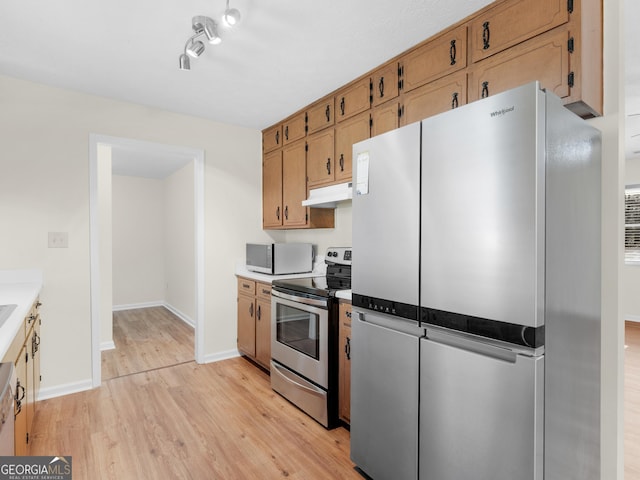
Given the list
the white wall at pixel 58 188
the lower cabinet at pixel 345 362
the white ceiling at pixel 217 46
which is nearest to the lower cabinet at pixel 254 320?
the lower cabinet at pixel 345 362

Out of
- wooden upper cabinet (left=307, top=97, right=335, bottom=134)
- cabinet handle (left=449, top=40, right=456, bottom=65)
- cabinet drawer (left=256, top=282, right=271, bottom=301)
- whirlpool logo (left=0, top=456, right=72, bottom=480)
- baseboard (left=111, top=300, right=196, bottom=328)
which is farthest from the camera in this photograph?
baseboard (left=111, top=300, right=196, bottom=328)

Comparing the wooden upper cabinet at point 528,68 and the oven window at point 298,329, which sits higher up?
the wooden upper cabinet at point 528,68

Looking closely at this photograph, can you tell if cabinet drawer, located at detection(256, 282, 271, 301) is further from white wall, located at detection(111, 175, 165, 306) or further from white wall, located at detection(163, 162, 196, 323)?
white wall, located at detection(111, 175, 165, 306)

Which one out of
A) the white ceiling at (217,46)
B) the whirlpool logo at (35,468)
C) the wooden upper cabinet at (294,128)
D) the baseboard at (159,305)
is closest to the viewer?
the whirlpool logo at (35,468)

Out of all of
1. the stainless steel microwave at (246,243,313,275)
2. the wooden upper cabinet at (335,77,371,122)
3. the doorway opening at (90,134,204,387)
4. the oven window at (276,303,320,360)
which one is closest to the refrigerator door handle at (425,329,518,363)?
the oven window at (276,303,320,360)

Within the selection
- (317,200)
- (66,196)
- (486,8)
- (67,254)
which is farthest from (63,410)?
(486,8)

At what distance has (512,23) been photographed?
5.49 ft

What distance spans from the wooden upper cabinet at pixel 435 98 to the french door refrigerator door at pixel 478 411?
127cm

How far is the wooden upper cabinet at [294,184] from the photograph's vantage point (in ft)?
10.6

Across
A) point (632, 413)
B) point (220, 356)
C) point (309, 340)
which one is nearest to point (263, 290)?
point (309, 340)

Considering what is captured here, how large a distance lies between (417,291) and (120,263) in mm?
5759

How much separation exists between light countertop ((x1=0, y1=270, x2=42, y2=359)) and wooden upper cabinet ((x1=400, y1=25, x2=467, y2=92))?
7.66 ft

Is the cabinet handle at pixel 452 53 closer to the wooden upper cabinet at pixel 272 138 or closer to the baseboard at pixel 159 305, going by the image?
the wooden upper cabinet at pixel 272 138

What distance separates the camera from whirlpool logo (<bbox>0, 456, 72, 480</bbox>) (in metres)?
1.15
